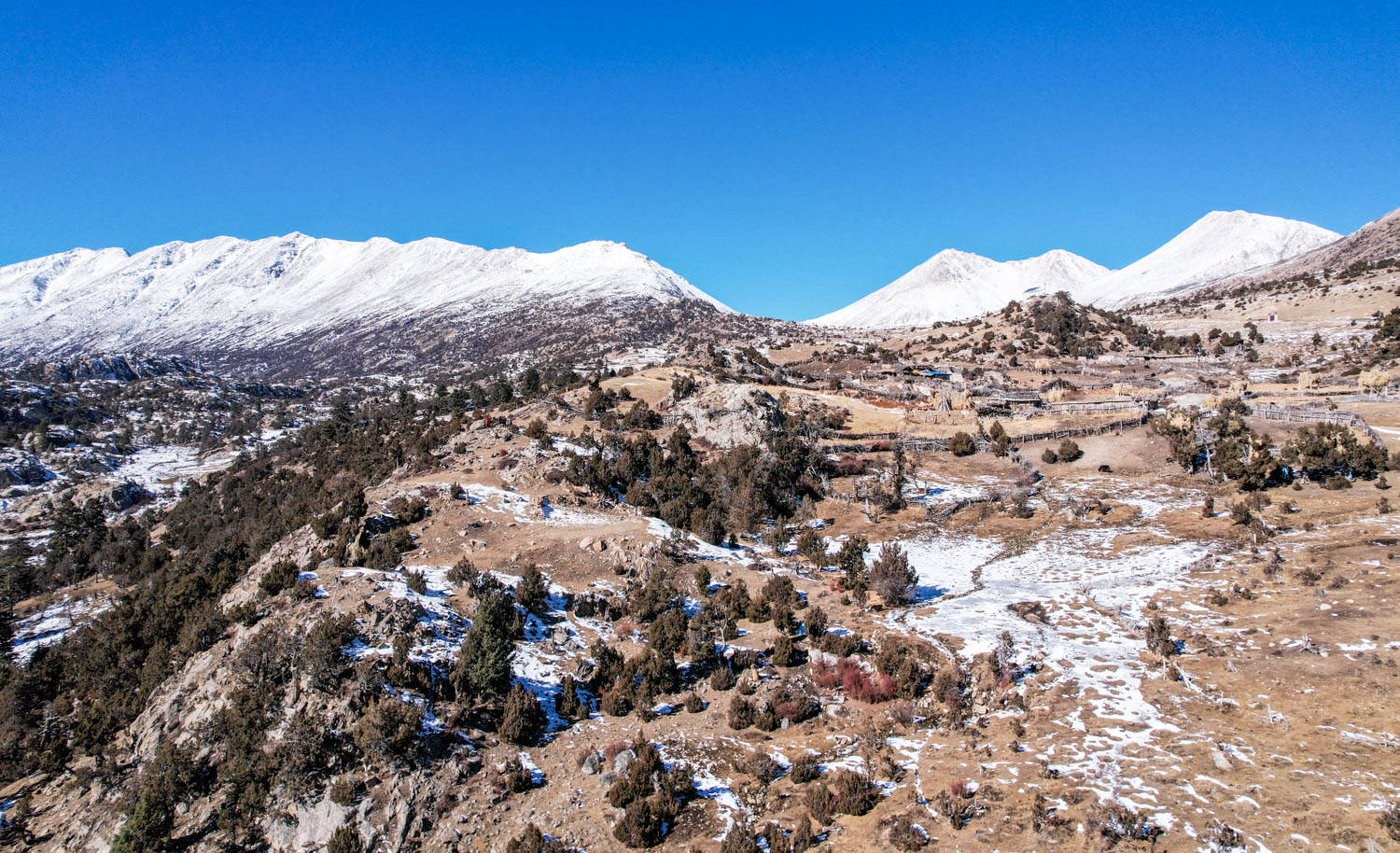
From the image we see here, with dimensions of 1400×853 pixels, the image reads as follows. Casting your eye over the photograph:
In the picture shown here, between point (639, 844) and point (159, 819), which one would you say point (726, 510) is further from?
point (159, 819)

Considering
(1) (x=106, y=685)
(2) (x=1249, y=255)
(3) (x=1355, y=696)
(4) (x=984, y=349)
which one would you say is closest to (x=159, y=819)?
(1) (x=106, y=685)

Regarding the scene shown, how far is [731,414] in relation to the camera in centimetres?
3966

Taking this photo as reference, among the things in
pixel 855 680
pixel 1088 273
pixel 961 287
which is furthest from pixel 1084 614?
pixel 1088 273

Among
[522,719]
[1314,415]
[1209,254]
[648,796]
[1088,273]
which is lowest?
[648,796]

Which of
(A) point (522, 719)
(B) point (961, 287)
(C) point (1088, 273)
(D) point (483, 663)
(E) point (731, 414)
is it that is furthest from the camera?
(C) point (1088, 273)

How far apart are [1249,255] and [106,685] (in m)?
195

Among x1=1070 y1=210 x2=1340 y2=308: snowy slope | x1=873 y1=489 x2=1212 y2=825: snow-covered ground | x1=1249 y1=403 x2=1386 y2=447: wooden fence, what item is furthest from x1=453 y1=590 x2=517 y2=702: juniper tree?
x1=1070 y1=210 x2=1340 y2=308: snowy slope

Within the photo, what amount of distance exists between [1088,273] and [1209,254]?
35839 mm

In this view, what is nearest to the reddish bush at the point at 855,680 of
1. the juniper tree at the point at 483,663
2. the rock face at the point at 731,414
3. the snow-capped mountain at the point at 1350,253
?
the juniper tree at the point at 483,663

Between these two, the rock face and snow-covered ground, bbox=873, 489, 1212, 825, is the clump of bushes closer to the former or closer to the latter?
snow-covered ground, bbox=873, 489, 1212, 825

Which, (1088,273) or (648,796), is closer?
(648,796)

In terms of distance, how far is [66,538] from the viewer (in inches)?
1698

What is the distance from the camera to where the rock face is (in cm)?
3841

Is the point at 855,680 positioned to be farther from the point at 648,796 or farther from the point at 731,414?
the point at 731,414
